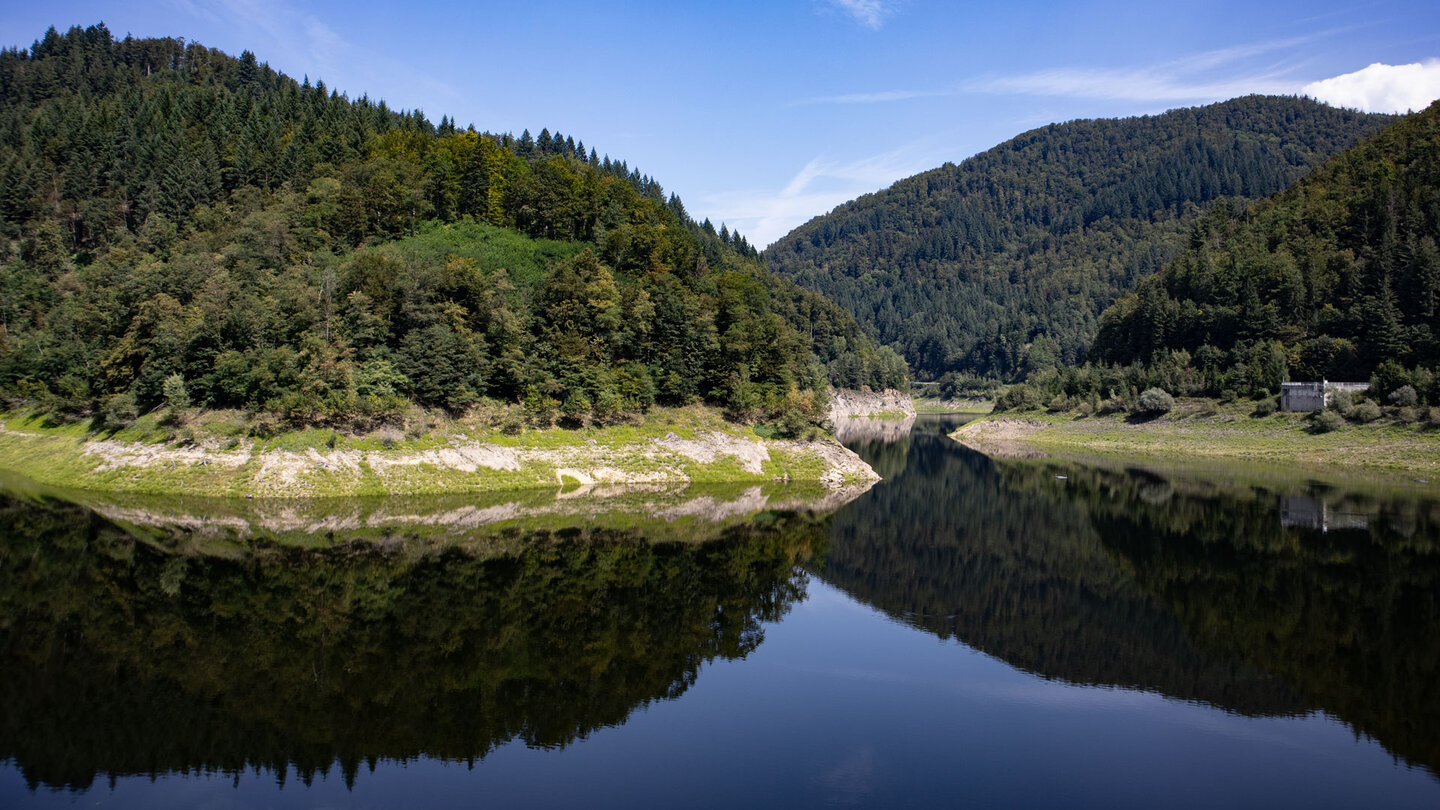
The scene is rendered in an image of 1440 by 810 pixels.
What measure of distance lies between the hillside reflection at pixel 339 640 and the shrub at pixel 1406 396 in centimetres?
6171

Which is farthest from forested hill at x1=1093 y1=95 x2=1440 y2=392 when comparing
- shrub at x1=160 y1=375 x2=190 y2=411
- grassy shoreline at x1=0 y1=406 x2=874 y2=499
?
shrub at x1=160 y1=375 x2=190 y2=411

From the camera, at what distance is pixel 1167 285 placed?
106m

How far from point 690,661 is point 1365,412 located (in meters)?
71.5

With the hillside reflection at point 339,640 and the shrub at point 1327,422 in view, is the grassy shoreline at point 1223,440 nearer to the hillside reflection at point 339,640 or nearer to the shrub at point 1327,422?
the shrub at point 1327,422

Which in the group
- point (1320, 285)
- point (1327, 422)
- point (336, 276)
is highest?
point (1320, 285)

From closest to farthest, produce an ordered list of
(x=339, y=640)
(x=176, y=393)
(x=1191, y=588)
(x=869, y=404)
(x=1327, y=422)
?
(x=339, y=640), (x=1191, y=588), (x=176, y=393), (x=1327, y=422), (x=869, y=404)

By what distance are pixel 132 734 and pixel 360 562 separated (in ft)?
43.7

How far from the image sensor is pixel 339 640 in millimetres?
19656

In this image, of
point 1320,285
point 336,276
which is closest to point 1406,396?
point 1320,285

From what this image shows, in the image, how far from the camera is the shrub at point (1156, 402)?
81812 millimetres

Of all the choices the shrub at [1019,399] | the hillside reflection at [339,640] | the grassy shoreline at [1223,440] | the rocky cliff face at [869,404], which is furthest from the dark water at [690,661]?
the rocky cliff face at [869,404]

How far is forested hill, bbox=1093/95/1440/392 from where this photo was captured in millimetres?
75688

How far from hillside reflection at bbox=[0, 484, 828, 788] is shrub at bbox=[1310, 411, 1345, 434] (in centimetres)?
5901

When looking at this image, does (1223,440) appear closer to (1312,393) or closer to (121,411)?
(1312,393)
